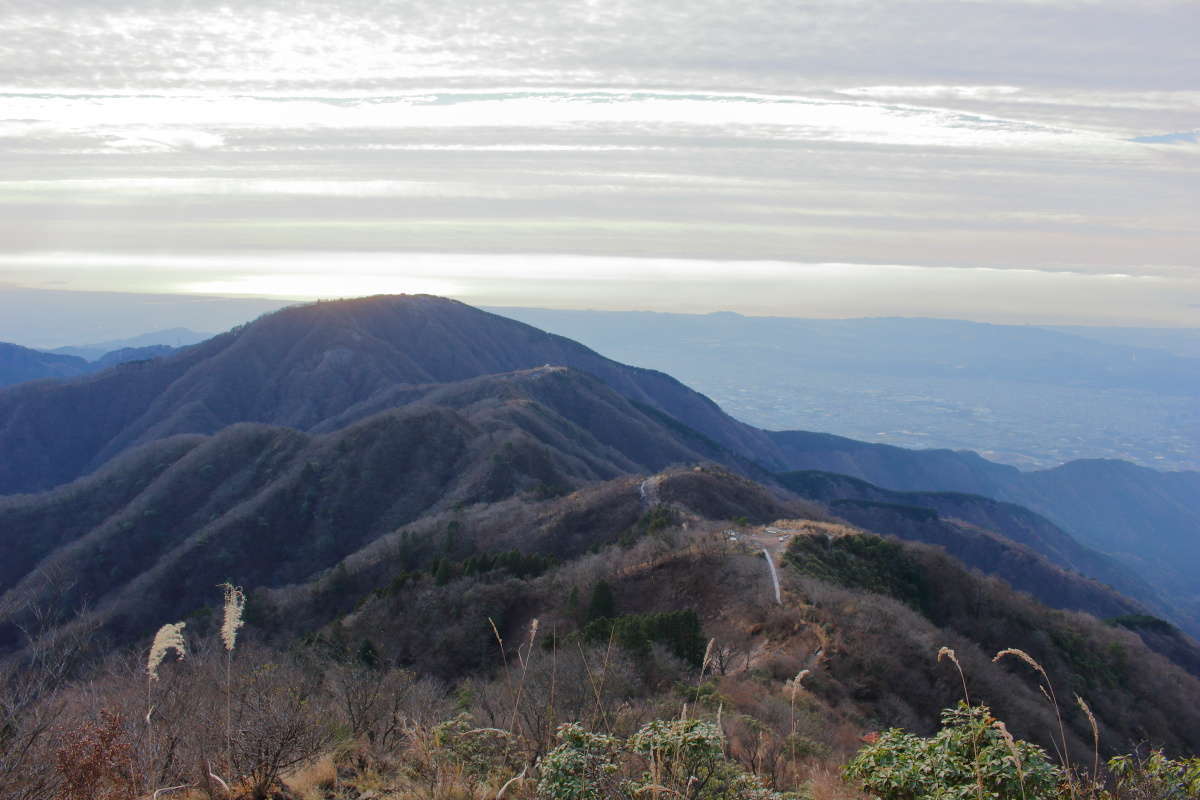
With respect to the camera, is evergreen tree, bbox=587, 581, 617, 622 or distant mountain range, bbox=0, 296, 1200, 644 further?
distant mountain range, bbox=0, 296, 1200, 644

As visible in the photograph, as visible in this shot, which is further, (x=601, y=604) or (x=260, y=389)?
(x=260, y=389)

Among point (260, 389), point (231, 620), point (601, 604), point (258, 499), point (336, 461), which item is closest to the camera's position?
point (231, 620)

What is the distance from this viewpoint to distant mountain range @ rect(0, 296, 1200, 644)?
250ft

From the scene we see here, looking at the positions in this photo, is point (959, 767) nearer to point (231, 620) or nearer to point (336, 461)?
point (231, 620)

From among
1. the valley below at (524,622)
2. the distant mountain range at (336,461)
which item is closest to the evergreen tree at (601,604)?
the valley below at (524,622)

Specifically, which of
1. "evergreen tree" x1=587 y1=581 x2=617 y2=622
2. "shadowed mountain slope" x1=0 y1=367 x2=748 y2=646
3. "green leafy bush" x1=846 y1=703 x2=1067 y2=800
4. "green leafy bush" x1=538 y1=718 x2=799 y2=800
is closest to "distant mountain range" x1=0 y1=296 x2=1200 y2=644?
"shadowed mountain slope" x1=0 y1=367 x2=748 y2=646

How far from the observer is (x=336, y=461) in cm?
8588

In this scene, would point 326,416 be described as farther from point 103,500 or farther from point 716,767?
point 716,767

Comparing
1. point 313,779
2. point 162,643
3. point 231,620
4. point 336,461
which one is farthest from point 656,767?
point 336,461

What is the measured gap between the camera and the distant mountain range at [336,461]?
250ft

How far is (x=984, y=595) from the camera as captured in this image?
43.7m

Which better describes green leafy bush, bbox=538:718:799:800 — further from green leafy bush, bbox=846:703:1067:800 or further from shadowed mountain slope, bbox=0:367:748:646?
shadowed mountain slope, bbox=0:367:748:646

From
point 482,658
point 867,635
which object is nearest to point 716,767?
point 867,635

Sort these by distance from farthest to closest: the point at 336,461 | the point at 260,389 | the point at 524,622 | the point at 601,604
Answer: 1. the point at 260,389
2. the point at 336,461
3. the point at 524,622
4. the point at 601,604
